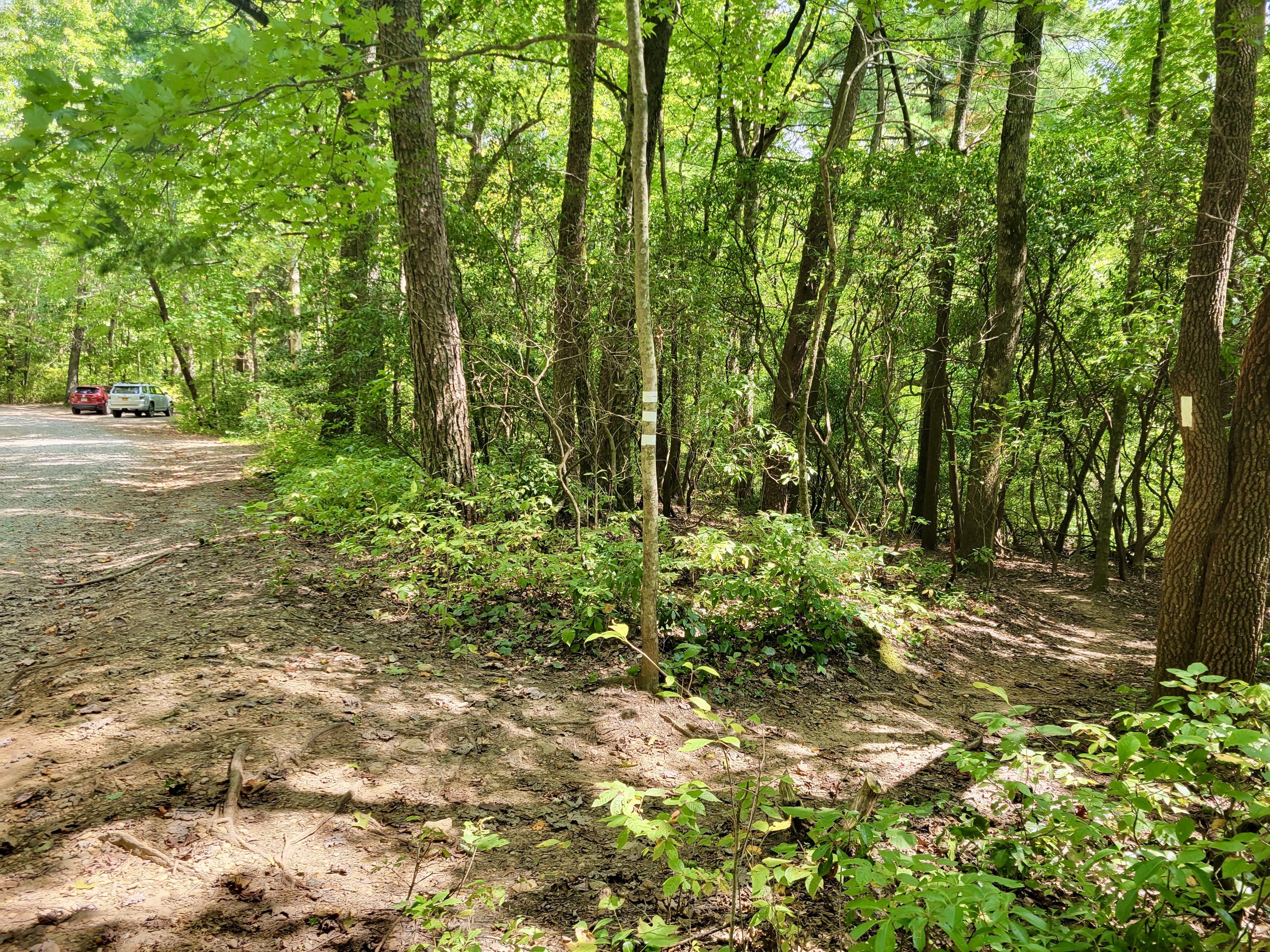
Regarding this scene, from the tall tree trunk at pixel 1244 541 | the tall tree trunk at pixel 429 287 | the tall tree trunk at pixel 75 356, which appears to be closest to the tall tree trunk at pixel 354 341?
the tall tree trunk at pixel 429 287

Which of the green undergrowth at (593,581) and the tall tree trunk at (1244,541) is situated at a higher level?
the tall tree trunk at (1244,541)

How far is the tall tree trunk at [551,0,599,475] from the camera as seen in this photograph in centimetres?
747

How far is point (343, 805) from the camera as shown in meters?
3.05

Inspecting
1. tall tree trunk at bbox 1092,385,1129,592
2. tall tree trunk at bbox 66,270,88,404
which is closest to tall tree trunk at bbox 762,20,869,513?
tall tree trunk at bbox 1092,385,1129,592

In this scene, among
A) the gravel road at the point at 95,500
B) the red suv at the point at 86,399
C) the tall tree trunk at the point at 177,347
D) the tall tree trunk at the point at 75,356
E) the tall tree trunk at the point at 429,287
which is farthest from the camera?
the tall tree trunk at the point at 75,356

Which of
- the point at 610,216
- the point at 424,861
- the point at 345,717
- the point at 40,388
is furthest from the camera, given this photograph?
the point at 40,388

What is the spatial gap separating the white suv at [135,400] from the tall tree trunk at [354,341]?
73.8ft

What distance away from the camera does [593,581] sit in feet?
18.2

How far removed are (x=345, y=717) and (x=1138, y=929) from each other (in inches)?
150

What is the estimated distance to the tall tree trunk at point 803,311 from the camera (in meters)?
8.24

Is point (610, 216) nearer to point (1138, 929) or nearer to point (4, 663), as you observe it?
point (4, 663)

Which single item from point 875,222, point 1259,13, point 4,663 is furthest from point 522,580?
point 1259,13

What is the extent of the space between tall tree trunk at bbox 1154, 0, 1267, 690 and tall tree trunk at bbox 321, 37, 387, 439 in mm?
8066

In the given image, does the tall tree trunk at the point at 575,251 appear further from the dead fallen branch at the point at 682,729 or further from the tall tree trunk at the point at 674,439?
the dead fallen branch at the point at 682,729
